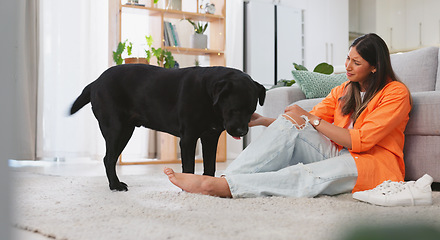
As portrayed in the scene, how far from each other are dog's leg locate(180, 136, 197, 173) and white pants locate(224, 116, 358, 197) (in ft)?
Result: 0.51

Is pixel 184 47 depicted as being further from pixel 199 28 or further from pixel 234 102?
pixel 234 102

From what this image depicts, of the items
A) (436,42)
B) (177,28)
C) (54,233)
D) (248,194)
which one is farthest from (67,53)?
(436,42)

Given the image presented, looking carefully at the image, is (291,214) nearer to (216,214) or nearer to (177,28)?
(216,214)

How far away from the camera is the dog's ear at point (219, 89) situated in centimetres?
160

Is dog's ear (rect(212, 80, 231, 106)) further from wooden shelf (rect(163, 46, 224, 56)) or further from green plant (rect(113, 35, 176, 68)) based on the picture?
wooden shelf (rect(163, 46, 224, 56))

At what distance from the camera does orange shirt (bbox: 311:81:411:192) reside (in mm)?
1600

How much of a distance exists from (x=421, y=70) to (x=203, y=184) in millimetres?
1663

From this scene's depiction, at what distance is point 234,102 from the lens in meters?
1.62

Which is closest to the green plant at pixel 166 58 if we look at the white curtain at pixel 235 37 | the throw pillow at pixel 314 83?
the white curtain at pixel 235 37

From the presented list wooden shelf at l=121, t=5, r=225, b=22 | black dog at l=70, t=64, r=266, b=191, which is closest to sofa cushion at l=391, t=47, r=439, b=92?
black dog at l=70, t=64, r=266, b=191

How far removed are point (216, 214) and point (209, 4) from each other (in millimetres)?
3487

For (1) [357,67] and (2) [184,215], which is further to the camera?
(1) [357,67]

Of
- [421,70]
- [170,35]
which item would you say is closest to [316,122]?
[421,70]

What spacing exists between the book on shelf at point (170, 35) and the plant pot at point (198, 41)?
17 centimetres
